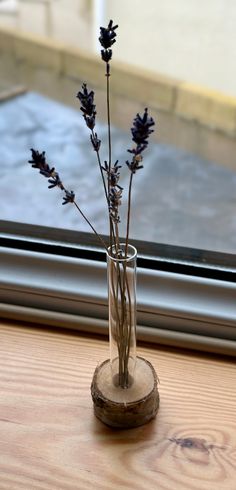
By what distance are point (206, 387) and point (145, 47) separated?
1.41 meters

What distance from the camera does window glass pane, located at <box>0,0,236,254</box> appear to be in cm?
156

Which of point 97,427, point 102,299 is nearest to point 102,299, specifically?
point 102,299

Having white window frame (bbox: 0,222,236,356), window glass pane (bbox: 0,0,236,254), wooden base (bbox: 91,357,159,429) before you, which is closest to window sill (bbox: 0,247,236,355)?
white window frame (bbox: 0,222,236,356)

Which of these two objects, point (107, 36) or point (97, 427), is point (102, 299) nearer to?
point (97, 427)

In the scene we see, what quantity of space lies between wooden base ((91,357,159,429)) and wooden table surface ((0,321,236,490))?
2 centimetres

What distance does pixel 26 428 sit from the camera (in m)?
0.61

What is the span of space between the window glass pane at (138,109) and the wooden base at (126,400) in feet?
2.04

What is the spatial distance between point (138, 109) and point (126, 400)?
180cm

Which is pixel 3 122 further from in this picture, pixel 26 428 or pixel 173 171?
pixel 26 428

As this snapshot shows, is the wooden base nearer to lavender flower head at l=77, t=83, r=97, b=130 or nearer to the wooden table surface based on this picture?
the wooden table surface

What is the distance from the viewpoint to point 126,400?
1.90 ft

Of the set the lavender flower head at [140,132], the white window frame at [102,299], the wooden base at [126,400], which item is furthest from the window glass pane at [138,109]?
the lavender flower head at [140,132]

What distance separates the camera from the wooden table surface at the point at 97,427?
1.83 feet

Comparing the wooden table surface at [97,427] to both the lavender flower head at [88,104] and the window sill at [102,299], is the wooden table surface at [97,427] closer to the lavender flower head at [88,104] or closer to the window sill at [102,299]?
the window sill at [102,299]
